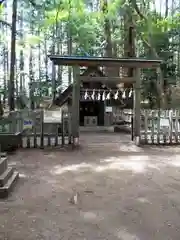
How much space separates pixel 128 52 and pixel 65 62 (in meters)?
7.69

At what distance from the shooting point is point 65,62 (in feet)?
34.2

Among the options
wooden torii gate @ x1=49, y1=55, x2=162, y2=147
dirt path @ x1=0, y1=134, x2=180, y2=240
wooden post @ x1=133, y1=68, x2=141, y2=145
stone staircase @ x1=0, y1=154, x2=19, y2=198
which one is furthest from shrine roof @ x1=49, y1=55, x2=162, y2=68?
stone staircase @ x1=0, y1=154, x2=19, y2=198

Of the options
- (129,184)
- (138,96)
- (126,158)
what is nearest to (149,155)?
(126,158)

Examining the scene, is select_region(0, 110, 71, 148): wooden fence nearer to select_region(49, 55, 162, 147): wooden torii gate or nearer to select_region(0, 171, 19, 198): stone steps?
select_region(49, 55, 162, 147): wooden torii gate

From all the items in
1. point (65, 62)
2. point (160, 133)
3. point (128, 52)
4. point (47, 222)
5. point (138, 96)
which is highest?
point (128, 52)

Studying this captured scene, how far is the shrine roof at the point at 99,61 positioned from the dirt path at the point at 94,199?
353cm

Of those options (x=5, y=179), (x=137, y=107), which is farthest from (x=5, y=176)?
(x=137, y=107)

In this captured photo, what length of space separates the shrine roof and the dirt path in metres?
3.53

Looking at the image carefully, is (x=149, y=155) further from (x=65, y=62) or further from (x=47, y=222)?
(x=47, y=222)

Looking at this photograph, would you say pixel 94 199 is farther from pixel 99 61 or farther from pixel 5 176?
pixel 99 61

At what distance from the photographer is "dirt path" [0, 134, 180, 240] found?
346 cm

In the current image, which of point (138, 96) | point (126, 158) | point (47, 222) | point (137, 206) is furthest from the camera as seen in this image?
point (138, 96)

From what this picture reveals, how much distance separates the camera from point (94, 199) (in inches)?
186

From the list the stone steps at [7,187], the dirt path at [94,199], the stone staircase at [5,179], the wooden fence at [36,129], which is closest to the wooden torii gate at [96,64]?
the wooden fence at [36,129]
